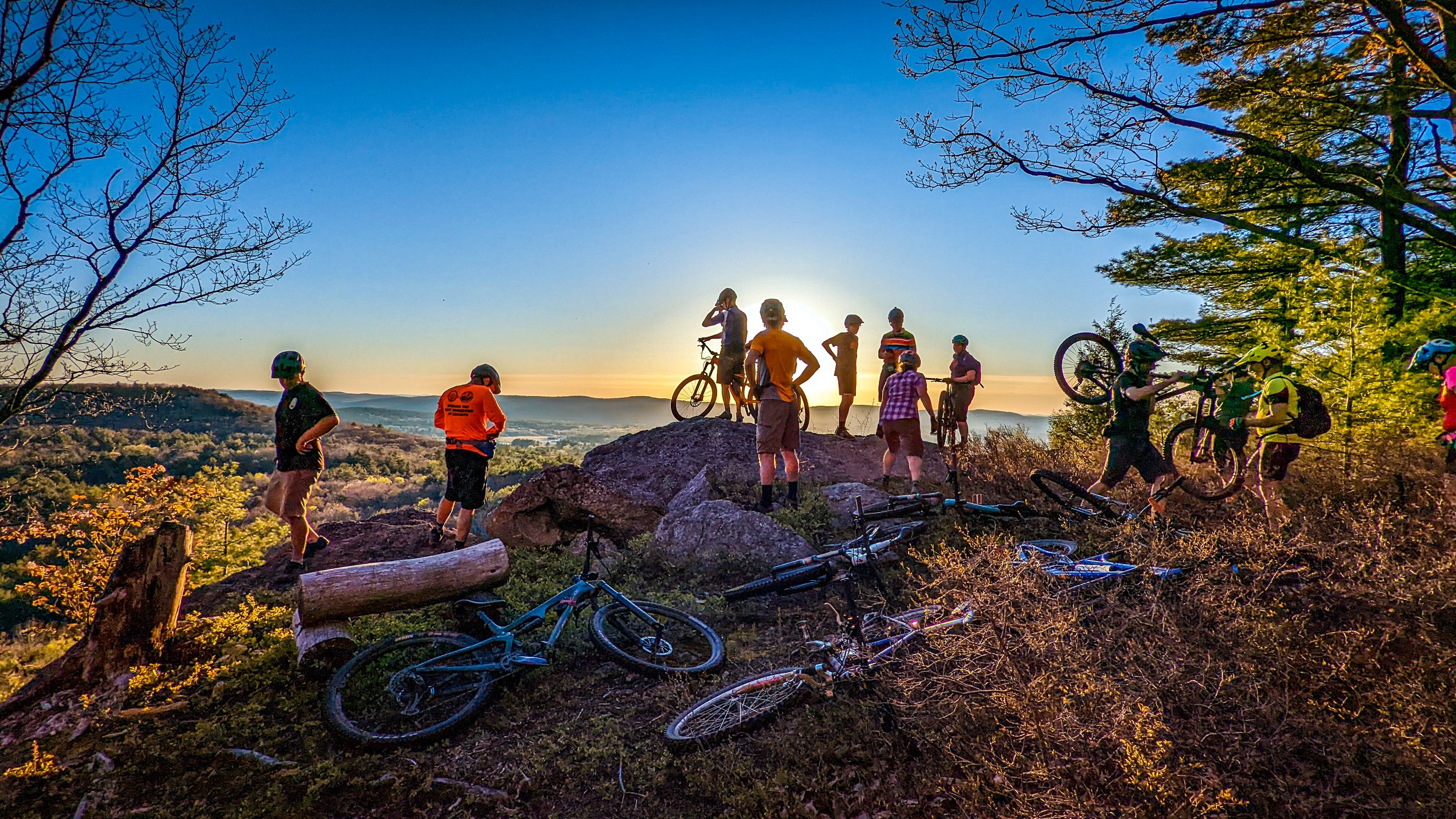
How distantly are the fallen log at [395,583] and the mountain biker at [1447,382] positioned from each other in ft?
30.8

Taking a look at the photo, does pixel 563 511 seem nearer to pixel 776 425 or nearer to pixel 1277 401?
pixel 776 425

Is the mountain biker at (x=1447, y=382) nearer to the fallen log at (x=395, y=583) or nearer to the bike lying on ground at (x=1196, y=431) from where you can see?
the bike lying on ground at (x=1196, y=431)

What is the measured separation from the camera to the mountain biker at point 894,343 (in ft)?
35.9

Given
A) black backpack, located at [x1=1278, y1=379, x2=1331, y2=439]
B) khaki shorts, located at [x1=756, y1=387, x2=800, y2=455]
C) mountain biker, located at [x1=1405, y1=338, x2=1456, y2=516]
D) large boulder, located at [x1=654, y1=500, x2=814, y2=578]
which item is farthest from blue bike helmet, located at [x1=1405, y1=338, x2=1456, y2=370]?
large boulder, located at [x1=654, y1=500, x2=814, y2=578]

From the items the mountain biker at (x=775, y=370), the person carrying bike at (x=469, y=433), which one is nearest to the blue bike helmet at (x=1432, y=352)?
the mountain biker at (x=775, y=370)

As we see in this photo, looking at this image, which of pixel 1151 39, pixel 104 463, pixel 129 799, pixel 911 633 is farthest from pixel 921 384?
pixel 104 463

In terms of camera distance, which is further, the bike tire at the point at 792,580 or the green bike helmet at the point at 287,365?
the green bike helmet at the point at 287,365

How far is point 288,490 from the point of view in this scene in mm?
7035

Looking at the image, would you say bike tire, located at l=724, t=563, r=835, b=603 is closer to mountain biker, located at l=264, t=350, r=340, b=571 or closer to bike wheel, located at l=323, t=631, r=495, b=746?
bike wheel, located at l=323, t=631, r=495, b=746

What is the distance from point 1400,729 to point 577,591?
18.1ft

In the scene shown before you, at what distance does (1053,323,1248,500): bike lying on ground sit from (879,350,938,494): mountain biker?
234cm

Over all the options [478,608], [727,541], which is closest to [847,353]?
[727,541]

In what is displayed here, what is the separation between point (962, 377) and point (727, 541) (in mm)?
6550

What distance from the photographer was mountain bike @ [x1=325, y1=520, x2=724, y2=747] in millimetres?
4461
